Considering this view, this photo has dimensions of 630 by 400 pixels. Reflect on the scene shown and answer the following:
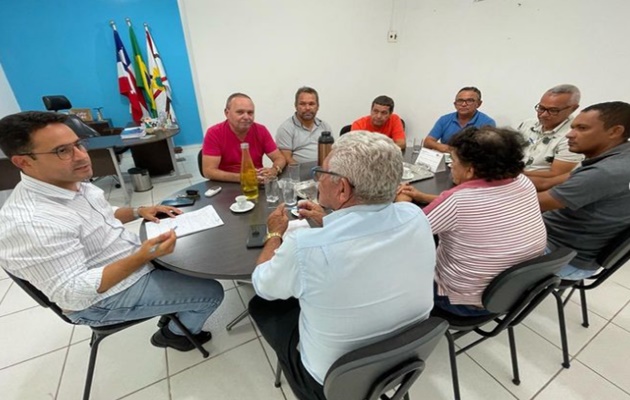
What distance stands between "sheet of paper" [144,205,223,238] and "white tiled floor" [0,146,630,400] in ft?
2.61

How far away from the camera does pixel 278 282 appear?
2.53 ft

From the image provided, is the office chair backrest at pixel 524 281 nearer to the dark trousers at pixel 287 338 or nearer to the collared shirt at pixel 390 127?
the dark trousers at pixel 287 338

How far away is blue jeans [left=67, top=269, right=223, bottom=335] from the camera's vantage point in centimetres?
111

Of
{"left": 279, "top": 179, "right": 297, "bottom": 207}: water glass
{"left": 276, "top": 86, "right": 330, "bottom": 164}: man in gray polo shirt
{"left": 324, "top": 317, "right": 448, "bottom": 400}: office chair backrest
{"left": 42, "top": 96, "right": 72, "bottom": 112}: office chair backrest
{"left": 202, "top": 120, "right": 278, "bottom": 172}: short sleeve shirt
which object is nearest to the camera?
{"left": 324, "top": 317, "right": 448, "bottom": 400}: office chair backrest

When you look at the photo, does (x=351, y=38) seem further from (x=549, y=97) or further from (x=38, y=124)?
(x=38, y=124)

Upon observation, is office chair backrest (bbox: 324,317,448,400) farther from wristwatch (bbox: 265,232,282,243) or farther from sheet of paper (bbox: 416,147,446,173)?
sheet of paper (bbox: 416,147,446,173)

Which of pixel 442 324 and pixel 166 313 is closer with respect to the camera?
pixel 442 324

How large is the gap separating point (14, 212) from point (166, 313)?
2.15ft

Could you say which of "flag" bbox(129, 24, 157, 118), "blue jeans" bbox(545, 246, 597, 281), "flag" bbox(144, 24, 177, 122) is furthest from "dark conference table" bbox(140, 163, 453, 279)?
"flag" bbox(129, 24, 157, 118)

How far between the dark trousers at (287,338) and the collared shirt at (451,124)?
2227 mm

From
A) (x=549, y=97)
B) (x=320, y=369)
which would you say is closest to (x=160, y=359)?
(x=320, y=369)

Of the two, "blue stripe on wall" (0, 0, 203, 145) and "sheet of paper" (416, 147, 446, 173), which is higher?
"blue stripe on wall" (0, 0, 203, 145)

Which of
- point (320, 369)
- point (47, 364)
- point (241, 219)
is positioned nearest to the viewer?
point (320, 369)

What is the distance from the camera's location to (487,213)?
0.98m
